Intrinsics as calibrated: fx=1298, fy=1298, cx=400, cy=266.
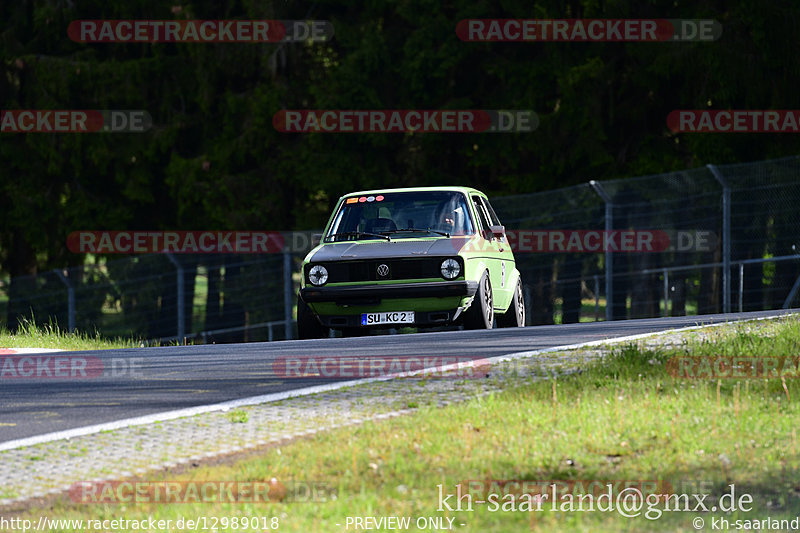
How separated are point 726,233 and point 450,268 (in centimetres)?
729

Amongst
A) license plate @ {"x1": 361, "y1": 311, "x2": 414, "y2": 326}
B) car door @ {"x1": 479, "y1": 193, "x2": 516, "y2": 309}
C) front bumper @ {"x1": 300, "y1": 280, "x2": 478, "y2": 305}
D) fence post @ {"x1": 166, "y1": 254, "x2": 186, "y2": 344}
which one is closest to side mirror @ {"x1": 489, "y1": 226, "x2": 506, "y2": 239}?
car door @ {"x1": 479, "y1": 193, "x2": 516, "y2": 309}

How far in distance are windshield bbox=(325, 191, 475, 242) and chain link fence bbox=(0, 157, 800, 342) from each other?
5416mm

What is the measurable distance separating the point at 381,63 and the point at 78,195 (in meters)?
9.18

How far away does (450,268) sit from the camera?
46.6 ft

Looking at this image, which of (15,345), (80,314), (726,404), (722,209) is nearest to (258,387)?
(726,404)

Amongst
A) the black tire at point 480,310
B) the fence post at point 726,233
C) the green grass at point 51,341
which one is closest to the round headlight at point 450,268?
the black tire at point 480,310

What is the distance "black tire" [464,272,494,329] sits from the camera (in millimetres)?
14469

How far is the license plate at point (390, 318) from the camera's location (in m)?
14.3

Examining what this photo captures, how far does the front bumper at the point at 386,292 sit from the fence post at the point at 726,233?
7.02 metres

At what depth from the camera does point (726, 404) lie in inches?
322

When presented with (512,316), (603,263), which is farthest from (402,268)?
(603,263)

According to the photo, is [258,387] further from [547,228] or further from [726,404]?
[547,228]

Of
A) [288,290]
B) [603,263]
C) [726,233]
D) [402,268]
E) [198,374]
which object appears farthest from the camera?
[603,263]

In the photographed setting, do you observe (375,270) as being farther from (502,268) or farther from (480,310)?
(502,268)
